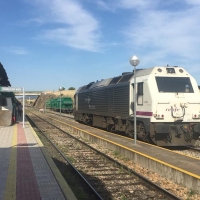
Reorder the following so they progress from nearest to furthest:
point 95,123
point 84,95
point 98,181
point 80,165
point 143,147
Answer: point 98,181
point 80,165
point 143,147
point 95,123
point 84,95

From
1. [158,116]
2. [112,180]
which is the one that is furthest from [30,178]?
[158,116]

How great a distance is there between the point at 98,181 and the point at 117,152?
3.65m

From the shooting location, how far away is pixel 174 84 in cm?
1237

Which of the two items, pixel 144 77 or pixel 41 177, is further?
pixel 144 77

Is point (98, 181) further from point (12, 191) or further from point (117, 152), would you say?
point (117, 152)

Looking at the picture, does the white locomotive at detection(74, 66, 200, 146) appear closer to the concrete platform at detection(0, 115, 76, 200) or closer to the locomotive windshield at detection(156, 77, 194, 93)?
the locomotive windshield at detection(156, 77, 194, 93)

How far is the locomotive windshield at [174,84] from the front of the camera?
12141mm

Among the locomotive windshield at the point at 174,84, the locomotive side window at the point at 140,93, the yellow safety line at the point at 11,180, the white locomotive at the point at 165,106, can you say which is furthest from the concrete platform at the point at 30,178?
the locomotive windshield at the point at 174,84

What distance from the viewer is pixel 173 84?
40.5 feet

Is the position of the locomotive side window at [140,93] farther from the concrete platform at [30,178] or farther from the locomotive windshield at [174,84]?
the concrete platform at [30,178]

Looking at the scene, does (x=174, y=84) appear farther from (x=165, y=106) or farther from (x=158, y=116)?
(x=158, y=116)

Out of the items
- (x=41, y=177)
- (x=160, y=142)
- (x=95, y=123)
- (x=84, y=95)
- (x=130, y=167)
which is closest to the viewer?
(x=41, y=177)

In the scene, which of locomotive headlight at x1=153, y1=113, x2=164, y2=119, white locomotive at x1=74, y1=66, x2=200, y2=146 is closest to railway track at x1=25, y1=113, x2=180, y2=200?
white locomotive at x1=74, y1=66, x2=200, y2=146

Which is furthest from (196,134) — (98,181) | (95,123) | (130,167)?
(95,123)
